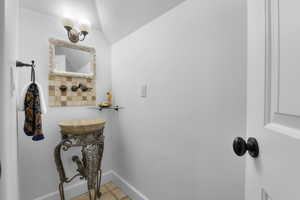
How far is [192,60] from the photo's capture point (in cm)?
98

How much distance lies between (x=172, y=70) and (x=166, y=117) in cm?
40

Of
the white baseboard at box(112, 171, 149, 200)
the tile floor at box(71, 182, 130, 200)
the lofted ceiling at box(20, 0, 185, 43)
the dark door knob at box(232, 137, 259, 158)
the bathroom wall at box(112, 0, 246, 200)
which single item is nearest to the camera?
the dark door knob at box(232, 137, 259, 158)

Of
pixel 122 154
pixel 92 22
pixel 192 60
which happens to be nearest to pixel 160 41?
pixel 192 60

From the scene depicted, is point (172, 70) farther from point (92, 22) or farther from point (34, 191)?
point (34, 191)

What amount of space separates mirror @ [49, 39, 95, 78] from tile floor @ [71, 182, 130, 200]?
1.46 meters

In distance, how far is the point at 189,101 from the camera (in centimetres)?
101

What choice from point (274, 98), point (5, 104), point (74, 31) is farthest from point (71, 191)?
point (274, 98)

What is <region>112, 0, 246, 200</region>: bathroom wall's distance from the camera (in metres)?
0.78

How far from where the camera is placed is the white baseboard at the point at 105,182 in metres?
1.49

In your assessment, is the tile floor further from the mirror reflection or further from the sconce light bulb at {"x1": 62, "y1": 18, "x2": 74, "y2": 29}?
the sconce light bulb at {"x1": 62, "y1": 18, "x2": 74, "y2": 29}

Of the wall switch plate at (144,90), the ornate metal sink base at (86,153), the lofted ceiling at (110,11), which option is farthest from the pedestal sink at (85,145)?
the lofted ceiling at (110,11)

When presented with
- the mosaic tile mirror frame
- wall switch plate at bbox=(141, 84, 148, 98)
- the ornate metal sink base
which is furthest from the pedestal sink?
wall switch plate at bbox=(141, 84, 148, 98)

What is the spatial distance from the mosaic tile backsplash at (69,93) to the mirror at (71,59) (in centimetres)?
6

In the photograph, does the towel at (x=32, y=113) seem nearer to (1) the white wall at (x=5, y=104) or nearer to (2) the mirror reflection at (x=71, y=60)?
(1) the white wall at (x=5, y=104)
